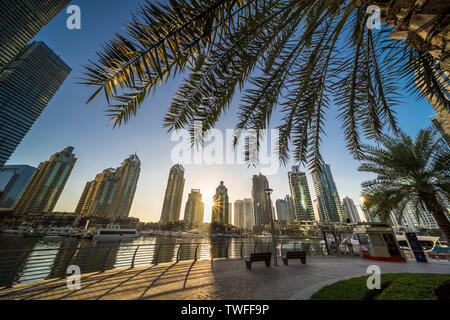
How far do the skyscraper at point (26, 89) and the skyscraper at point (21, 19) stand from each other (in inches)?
358

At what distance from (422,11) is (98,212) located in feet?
391

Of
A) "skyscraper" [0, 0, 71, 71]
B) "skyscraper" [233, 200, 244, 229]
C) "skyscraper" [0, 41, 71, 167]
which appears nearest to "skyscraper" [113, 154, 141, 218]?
"skyscraper" [0, 41, 71, 167]

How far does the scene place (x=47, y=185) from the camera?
86.4 m

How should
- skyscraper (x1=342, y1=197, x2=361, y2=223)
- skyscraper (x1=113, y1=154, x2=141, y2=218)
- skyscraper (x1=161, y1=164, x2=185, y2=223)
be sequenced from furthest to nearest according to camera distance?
skyscraper (x1=342, y1=197, x2=361, y2=223), skyscraper (x1=161, y1=164, x2=185, y2=223), skyscraper (x1=113, y1=154, x2=141, y2=218)

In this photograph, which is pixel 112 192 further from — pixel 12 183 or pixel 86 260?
pixel 86 260


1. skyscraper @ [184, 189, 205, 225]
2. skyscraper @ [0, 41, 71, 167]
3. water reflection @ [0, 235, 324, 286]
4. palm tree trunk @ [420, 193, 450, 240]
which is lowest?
water reflection @ [0, 235, 324, 286]

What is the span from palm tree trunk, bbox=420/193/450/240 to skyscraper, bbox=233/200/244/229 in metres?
161

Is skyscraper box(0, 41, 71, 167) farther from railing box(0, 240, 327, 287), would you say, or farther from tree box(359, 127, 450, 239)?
tree box(359, 127, 450, 239)

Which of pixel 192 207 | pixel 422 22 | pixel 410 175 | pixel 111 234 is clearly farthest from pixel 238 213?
pixel 422 22

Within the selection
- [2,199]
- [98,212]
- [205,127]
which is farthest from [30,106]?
[205,127]

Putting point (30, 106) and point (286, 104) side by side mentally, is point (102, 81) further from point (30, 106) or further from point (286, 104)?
point (30, 106)

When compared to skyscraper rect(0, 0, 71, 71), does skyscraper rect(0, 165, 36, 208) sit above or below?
below

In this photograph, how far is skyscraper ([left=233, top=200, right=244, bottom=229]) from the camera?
Answer: 16126 centimetres

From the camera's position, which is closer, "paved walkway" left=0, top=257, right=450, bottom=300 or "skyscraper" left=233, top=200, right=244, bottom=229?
"paved walkway" left=0, top=257, right=450, bottom=300
